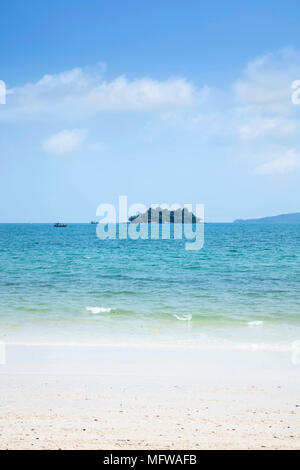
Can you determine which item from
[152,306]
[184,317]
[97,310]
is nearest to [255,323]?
[184,317]

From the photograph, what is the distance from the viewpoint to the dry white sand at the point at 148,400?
577cm

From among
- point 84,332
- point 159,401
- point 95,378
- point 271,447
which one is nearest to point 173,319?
point 84,332

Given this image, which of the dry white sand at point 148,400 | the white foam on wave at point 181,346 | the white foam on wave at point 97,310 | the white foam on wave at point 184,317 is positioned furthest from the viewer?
the white foam on wave at point 97,310

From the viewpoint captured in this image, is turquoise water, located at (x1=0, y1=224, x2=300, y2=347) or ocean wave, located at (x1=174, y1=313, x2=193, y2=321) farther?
ocean wave, located at (x1=174, y1=313, x2=193, y2=321)

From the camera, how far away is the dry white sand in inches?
227

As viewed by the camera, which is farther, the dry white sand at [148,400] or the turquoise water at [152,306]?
the turquoise water at [152,306]

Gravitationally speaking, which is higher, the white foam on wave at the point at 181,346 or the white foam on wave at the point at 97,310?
the white foam on wave at the point at 181,346

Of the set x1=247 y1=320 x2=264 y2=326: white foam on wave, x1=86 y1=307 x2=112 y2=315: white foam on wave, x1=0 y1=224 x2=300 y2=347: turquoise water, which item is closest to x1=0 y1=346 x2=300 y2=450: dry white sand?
x1=0 y1=224 x2=300 y2=347: turquoise water

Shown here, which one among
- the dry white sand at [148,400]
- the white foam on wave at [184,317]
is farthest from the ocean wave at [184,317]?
the dry white sand at [148,400]

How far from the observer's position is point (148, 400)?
730cm

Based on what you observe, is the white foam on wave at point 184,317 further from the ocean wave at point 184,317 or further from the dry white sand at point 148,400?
the dry white sand at point 148,400

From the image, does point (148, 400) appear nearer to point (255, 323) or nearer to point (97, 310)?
point (255, 323)

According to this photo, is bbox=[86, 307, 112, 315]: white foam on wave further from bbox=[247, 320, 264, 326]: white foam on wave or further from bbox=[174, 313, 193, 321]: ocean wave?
bbox=[247, 320, 264, 326]: white foam on wave
